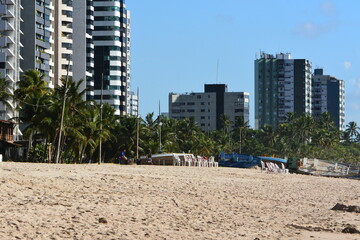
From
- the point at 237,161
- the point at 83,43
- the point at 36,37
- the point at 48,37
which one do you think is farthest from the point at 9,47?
the point at 83,43

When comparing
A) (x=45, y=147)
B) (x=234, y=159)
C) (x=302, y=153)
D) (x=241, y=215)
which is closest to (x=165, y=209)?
(x=241, y=215)

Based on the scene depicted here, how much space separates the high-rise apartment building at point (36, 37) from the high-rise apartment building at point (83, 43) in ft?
54.7

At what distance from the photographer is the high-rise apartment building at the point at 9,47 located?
9794cm

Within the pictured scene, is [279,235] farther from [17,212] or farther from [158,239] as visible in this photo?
[17,212]

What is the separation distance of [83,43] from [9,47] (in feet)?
138

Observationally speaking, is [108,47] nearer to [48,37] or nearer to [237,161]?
[48,37]

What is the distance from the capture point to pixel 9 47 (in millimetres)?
101438

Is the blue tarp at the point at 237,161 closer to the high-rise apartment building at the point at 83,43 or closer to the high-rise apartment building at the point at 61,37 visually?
the high-rise apartment building at the point at 61,37

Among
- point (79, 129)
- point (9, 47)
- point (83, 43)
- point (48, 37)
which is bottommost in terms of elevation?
point (79, 129)

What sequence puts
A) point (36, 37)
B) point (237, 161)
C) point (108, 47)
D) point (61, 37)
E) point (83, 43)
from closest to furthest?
point (237, 161) < point (36, 37) < point (61, 37) < point (83, 43) < point (108, 47)

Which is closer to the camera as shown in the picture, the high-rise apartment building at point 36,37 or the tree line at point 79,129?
the tree line at point 79,129

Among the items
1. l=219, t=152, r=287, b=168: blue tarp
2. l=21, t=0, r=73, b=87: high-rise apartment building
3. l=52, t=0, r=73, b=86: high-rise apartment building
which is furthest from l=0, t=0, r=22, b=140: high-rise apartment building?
l=219, t=152, r=287, b=168: blue tarp

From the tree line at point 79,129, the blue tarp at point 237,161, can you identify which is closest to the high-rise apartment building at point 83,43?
the tree line at point 79,129

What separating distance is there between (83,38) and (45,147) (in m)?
71.1
